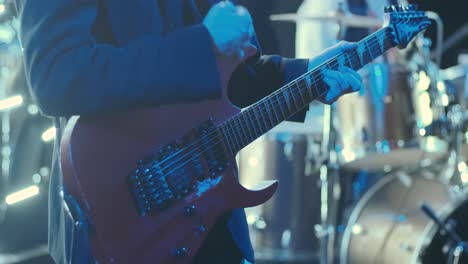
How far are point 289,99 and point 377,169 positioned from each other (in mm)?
2499

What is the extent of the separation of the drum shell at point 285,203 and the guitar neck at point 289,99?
2.14 metres

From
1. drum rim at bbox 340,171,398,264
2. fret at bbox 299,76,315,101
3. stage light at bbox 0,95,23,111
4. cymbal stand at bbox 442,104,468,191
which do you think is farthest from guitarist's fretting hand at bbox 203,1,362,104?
stage light at bbox 0,95,23,111

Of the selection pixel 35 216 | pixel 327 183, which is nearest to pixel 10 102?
pixel 35 216

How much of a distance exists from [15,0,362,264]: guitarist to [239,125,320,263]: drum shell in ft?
8.09

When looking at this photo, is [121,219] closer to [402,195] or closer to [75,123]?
[75,123]

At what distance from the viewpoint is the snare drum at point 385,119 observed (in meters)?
3.29

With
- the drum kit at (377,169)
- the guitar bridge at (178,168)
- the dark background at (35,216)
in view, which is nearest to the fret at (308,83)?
the guitar bridge at (178,168)

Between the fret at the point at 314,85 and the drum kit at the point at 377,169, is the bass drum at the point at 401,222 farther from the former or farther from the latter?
the fret at the point at 314,85

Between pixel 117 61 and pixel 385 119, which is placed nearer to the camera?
pixel 117 61

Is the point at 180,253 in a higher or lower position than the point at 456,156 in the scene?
higher

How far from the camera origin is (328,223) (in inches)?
Answer: 122

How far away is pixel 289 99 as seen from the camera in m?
1.56

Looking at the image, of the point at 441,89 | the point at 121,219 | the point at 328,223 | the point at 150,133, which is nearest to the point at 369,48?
the point at 150,133

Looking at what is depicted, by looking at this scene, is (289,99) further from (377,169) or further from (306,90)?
(377,169)
